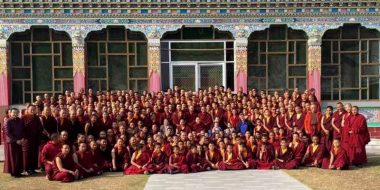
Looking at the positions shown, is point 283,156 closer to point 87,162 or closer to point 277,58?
point 87,162

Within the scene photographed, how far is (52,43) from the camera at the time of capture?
17141 millimetres

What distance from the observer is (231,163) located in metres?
11.6

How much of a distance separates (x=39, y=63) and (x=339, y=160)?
32.5 ft

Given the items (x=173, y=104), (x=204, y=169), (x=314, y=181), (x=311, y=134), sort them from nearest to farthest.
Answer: (x=314, y=181) → (x=204, y=169) → (x=311, y=134) → (x=173, y=104)

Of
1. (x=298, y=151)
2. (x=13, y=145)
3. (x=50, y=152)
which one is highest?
(x=13, y=145)

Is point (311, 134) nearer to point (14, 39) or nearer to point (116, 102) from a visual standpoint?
point (116, 102)

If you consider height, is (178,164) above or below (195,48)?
below

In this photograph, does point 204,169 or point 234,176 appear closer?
point 234,176

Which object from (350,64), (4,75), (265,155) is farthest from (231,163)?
(4,75)

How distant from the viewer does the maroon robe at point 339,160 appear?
11.5 meters

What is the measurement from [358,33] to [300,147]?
710 centimetres

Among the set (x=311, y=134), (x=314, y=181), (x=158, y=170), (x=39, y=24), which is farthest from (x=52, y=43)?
(x=314, y=181)

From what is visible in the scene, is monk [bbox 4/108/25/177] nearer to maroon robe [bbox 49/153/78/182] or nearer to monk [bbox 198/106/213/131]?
maroon robe [bbox 49/153/78/182]

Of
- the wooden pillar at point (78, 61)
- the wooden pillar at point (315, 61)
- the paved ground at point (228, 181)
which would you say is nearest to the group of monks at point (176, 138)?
the paved ground at point (228, 181)
